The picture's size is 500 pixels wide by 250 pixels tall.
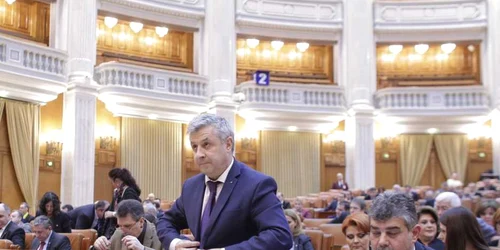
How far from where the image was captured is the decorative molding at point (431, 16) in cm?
1875

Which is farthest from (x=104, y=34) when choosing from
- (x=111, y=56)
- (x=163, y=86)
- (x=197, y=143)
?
(x=197, y=143)

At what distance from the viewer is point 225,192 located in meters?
2.42

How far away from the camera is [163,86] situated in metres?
16.0

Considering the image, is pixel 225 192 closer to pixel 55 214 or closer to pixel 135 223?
pixel 135 223

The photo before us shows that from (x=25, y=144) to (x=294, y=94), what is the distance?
7332mm

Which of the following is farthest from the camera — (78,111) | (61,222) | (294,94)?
(294,94)

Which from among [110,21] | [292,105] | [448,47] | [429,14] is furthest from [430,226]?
[448,47]

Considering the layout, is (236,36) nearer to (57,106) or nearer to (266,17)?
(266,17)

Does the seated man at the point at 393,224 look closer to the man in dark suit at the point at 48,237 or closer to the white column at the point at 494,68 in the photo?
the man in dark suit at the point at 48,237

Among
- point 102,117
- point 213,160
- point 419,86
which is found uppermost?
point 419,86

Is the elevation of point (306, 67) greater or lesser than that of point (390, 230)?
greater

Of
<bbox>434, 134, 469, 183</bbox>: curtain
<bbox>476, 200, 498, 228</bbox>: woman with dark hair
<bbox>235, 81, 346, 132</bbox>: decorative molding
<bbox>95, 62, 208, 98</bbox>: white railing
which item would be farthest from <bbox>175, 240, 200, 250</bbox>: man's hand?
<bbox>434, 134, 469, 183</bbox>: curtain

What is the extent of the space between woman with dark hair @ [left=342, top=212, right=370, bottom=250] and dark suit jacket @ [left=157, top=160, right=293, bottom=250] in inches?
54.4

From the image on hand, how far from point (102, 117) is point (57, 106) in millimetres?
1225
